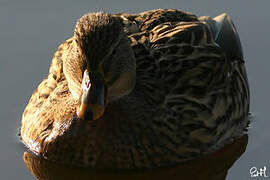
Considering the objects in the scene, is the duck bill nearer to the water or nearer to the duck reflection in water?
the duck reflection in water

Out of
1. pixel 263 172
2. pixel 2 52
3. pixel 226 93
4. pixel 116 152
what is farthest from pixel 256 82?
pixel 2 52

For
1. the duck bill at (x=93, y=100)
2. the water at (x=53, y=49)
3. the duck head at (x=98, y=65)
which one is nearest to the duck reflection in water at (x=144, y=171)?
the water at (x=53, y=49)

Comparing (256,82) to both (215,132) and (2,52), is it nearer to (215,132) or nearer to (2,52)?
(215,132)

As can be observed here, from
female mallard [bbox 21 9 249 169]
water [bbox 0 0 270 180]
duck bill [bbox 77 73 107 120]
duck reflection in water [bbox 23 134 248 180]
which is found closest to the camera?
duck bill [bbox 77 73 107 120]

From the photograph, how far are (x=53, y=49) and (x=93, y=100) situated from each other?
296cm

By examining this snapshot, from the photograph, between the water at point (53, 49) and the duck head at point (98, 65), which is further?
the water at point (53, 49)

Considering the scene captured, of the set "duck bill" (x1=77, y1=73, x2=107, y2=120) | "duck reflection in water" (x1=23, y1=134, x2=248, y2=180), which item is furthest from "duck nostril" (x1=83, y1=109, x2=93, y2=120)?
"duck reflection in water" (x1=23, y1=134, x2=248, y2=180)

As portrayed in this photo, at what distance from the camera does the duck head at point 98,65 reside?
23.6 feet

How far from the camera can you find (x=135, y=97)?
26.2ft

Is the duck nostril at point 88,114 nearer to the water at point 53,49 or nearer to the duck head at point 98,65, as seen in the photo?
the duck head at point 98,65

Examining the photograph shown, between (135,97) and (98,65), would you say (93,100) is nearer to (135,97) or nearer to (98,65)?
(98,65)

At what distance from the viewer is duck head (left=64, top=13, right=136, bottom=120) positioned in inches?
283

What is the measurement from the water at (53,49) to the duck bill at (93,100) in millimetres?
1289

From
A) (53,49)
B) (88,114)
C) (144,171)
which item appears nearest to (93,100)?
(88,114)
